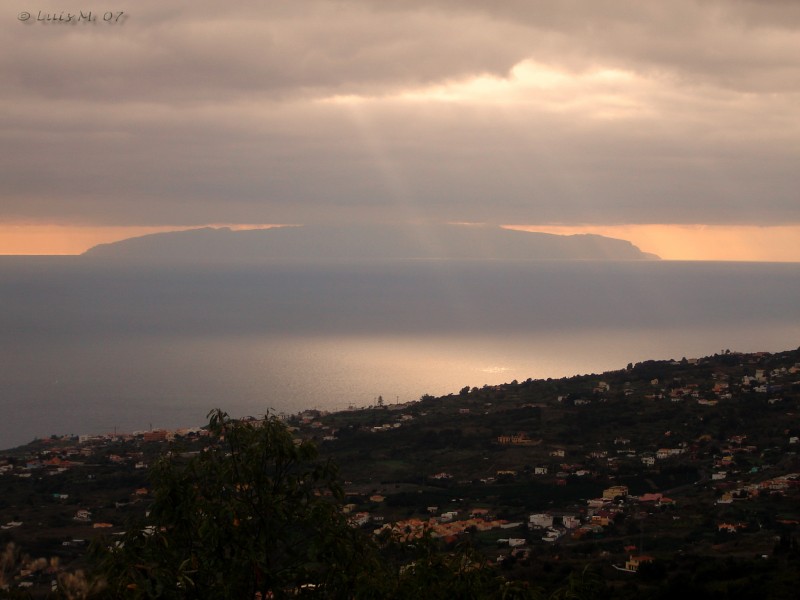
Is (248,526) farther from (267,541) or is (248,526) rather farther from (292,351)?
(292,351)

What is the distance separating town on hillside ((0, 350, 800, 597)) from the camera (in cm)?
2736

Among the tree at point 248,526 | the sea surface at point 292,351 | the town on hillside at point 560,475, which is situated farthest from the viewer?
the sea surface at point 292,351

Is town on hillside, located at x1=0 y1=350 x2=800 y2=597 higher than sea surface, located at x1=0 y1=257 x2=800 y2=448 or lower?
lower

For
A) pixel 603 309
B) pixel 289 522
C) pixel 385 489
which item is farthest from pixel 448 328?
pixel 289 522

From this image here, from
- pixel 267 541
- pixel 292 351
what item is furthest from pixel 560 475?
pixel 292 351

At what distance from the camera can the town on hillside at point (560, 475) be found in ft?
89.8

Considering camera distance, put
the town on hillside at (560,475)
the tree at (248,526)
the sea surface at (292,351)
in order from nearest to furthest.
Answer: the tree at (248,526) < the town on hillside at (560,475) < the sea surface at (292,351)

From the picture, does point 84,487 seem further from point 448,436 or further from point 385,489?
point 448,436

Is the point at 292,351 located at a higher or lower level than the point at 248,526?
higher

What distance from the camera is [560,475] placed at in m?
41.8

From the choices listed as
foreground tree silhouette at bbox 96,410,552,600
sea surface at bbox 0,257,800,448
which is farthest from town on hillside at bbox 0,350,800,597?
sea surface at bbox 0,257,800,448

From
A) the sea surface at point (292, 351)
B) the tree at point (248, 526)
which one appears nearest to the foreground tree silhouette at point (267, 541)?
the tree at point (248, 526)

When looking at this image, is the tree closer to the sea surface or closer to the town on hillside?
the town on hillside

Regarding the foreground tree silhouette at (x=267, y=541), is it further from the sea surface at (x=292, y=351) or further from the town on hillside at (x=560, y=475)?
the sea surface at (x=292, y=351)
